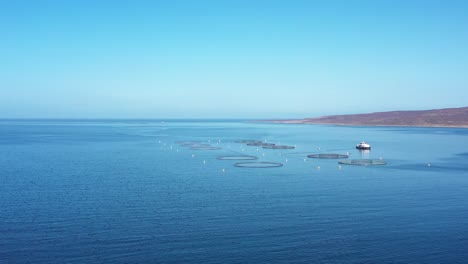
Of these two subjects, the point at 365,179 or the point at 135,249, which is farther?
the point at 365,179

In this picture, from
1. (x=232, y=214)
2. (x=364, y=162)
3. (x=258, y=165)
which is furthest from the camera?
(x=364, y=162)

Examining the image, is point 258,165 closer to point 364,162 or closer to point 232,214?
point 364,162

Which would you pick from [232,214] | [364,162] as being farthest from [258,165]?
[232,214]

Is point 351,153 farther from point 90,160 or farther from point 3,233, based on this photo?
point 3,233

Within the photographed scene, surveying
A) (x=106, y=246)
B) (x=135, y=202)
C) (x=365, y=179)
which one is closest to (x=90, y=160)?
(x=135, y=202)

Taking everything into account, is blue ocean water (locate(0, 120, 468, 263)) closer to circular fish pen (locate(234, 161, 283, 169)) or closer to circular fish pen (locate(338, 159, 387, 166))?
circular fish pen (locate(234, 161, 283, 169))

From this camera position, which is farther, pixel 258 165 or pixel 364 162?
pixel 364 162

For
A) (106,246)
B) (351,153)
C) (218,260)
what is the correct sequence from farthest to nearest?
(351,153) → (106,246) → (218,260)

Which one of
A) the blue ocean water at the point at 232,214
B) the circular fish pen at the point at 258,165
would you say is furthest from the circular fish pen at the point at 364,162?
the circular fish pen at the point at 258,165

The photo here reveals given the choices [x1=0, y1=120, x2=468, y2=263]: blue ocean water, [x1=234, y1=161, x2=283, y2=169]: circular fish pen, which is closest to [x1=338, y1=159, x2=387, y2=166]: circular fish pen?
[x1=0, y1=120, x2=468, y2=263]: blue ocean water

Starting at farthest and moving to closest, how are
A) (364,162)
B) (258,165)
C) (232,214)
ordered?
(364,162)
(258,165)
(232,214)

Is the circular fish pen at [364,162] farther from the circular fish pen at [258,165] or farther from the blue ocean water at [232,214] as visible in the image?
the circular fish pen at [258,165]
